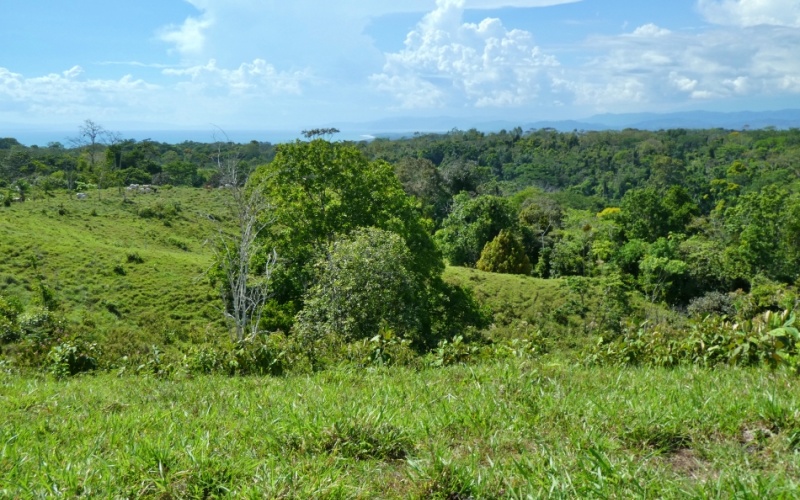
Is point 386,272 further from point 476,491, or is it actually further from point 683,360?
point 476,491

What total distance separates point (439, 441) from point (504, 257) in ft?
116

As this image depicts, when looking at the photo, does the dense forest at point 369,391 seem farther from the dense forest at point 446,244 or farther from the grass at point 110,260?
the grass at point 110,260

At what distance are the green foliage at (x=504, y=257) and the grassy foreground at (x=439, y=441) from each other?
108 ft

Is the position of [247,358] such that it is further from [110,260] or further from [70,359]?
[110,260]

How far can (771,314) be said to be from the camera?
16.3ft

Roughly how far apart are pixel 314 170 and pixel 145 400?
16.3 m

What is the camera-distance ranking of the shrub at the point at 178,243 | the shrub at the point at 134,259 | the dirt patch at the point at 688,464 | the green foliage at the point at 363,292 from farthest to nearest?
the shrub at the point at 178,243 → the shrub at the point at 134,259 → the green foliage at the point at 363,292 → the dirt patch at the point at 688,464

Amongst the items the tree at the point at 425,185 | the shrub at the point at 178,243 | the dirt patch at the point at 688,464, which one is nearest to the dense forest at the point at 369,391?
the dirt patch at the point at 688,464

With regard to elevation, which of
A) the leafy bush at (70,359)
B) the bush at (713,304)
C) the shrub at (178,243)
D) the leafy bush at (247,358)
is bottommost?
the bush at (713,304)

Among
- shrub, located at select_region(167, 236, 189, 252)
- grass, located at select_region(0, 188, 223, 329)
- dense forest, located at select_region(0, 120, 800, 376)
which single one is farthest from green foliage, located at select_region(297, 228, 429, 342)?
shrub, located at select_region(167, 236, 189, 252)

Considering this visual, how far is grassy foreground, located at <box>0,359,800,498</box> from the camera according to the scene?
2.47 metres

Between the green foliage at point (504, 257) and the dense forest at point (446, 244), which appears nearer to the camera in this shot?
the dense forest at point (446, 244)

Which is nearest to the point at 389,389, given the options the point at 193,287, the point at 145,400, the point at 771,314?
the point at 145,400

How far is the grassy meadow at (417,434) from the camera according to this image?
2.48 metres
